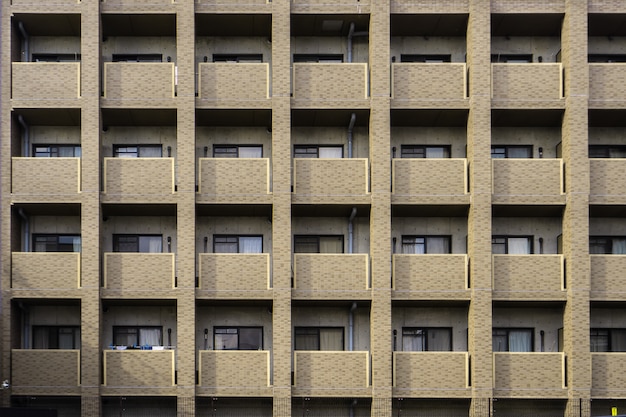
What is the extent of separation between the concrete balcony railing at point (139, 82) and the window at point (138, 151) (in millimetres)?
2573

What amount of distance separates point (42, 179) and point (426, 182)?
14.9 m

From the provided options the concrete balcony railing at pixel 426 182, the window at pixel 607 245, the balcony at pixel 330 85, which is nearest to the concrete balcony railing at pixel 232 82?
the balcony at pixel 330 85

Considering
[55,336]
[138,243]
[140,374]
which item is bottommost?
[140,374]

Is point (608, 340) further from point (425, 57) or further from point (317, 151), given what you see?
point (317, 151)

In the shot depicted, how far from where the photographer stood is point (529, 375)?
109ft

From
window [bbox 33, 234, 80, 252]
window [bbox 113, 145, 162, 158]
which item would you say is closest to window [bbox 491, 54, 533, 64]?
window [bbox 113, 145, 162, 158]

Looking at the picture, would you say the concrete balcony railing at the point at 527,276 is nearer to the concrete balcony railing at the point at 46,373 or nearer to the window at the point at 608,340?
the window at the point at 608,340

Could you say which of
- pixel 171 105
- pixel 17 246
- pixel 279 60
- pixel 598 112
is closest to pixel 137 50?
pixel 171 105

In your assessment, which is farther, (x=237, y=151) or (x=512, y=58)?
(x=512, y=58)

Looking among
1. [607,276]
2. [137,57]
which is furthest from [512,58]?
[137,57]

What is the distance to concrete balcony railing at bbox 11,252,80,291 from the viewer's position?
3353 centimetres

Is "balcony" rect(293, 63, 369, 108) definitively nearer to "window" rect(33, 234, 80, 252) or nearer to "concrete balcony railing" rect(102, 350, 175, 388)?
"window" rect(33, 234, 80, 252)

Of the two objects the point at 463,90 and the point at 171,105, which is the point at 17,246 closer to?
the point at 171,105

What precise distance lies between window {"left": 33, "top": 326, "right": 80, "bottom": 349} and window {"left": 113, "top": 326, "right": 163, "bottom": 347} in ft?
5.28
